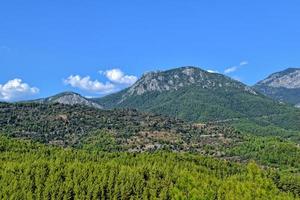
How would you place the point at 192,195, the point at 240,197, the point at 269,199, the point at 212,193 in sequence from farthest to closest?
the point at 212,193 → the point at 192,195 → the point at 240,197 → the point at 269,199

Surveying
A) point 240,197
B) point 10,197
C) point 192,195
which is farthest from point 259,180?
point 10,197

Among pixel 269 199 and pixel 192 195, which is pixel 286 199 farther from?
pixel 192 195

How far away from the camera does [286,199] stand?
161m

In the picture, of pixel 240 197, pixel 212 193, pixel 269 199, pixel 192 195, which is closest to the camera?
pixel 269 199

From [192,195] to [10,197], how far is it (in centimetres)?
6974

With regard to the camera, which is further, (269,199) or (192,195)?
(192,195)

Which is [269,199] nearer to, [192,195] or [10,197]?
[192,195]

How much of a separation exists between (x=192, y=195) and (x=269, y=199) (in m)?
32.2

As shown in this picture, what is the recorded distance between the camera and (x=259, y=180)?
172500 mm

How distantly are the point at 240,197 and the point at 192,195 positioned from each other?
18.8 metres

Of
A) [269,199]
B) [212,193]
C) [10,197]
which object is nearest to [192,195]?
[212,193]

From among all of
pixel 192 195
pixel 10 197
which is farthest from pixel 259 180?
pixel 10 197

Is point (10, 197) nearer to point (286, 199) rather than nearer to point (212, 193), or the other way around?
point (212, 193)

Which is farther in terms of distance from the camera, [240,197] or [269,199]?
[240,197]
